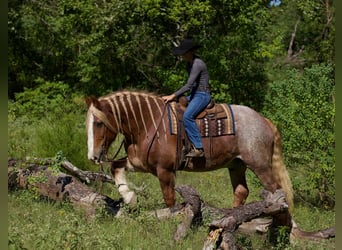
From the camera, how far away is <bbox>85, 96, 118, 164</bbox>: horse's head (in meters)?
7.43

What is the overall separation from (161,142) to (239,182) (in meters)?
1.70

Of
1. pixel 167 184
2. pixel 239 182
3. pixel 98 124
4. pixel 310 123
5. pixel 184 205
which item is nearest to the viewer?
pixel 184 205

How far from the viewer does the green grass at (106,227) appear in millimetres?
5391

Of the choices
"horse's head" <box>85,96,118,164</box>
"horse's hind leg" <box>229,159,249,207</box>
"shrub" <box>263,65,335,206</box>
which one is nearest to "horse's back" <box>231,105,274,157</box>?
"horse's hind leg" <box>229,159,249,207</box>

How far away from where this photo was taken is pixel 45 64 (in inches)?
973

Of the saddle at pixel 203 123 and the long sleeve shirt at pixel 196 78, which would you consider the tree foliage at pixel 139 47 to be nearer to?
the saddle at pixel 203 123

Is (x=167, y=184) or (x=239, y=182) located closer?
(x=167, y=184)

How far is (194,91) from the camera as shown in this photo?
7887mm

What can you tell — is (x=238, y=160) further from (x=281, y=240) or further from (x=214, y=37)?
(x=214, y=37)

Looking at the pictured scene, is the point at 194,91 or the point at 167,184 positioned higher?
the point at 194,91

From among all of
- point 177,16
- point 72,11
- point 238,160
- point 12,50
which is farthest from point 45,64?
point 238,160

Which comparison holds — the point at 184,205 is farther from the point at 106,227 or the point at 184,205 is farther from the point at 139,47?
the point at 139,47

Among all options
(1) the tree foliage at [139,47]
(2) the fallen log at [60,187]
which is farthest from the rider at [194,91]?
(1) the tree foliage at [139,47]

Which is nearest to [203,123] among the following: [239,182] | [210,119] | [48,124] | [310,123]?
[210,119]
